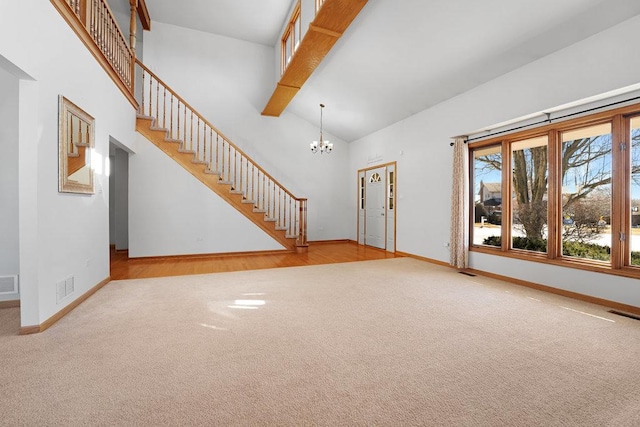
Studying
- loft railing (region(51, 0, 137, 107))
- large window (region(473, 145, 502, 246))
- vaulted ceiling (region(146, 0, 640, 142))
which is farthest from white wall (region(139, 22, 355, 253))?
large window (region(473, 145, 502, 246))

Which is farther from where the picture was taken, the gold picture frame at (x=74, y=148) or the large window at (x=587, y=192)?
the large window at (x=587, y=192)

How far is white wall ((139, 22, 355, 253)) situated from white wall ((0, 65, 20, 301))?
177 inches

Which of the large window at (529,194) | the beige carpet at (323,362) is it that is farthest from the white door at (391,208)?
the beige carpet at (323,362)

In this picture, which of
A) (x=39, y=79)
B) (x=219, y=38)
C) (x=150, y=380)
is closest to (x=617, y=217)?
(x=150, y=380)

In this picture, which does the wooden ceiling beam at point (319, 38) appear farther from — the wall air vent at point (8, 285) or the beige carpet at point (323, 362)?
the wall air vent at point (8, 285)

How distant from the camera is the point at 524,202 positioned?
4.55 metres

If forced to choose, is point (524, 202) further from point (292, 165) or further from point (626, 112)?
point (292, 165)

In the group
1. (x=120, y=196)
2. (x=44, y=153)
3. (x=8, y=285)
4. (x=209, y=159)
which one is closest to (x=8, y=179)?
(x=44, y=153)

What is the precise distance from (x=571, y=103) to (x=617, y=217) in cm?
149

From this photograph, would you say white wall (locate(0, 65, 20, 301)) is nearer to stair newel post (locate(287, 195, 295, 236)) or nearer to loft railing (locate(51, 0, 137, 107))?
loft railing (locate(51, 0, 137, 107))

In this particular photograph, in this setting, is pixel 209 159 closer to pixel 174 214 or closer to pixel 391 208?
pixel 174 214

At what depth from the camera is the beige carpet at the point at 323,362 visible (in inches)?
61.8

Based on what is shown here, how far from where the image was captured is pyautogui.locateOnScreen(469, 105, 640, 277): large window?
11.1ft

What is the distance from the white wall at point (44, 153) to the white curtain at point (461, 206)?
5.54 meters
